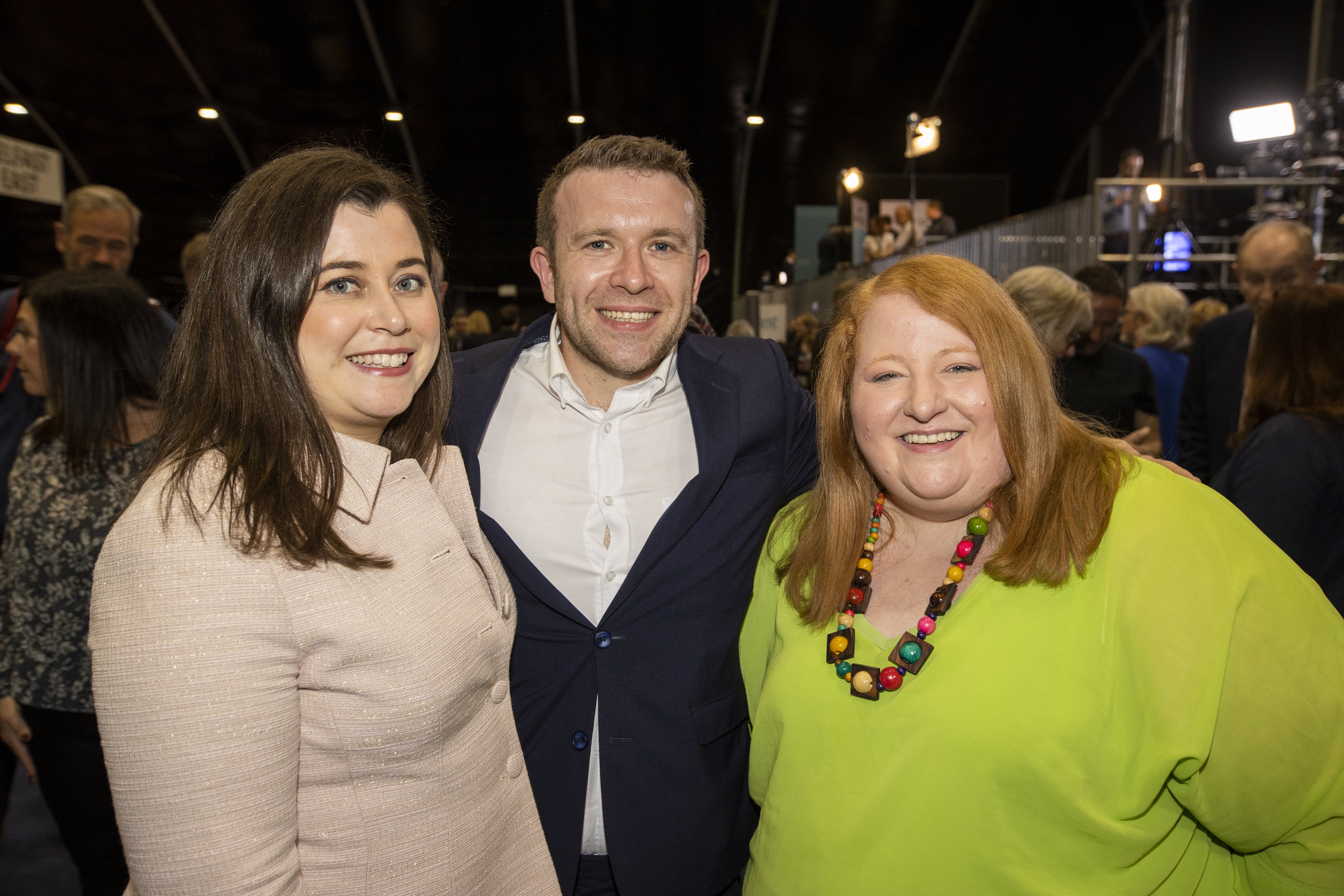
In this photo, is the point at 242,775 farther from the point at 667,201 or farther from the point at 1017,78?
the point at 1017,78

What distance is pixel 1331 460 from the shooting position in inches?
82.4

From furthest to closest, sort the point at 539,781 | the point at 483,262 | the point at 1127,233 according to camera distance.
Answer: the point at 483,262
the point at 1127,233
the point at 539,781

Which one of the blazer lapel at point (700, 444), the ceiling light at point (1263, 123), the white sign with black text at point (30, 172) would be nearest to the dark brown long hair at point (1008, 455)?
the blazer lapel at point (700, 444)

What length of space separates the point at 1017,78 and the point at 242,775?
11.3m

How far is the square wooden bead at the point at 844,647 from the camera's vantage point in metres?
1.43

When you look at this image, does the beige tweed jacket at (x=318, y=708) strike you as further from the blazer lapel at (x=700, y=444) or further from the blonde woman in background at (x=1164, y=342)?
the blonde woman in background at (x=1164, y=342)

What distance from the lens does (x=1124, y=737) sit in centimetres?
120

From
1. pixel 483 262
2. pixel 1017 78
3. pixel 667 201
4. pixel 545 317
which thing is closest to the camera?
pixel 667 201

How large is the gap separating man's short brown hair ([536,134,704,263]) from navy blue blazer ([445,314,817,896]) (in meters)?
0.72

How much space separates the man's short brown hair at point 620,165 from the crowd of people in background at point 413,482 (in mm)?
15

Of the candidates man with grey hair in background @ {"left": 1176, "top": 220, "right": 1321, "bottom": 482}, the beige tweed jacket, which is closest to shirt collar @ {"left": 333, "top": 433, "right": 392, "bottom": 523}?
the beige tweed jacket

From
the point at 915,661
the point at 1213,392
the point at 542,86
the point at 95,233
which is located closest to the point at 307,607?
the point at 915,661

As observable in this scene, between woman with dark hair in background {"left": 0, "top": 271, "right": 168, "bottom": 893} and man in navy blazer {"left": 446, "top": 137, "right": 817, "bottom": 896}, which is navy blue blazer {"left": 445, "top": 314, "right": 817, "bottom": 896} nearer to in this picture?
man in navy blazer {"left": 446, "top": 137, "right": 817, "bottom": 896}

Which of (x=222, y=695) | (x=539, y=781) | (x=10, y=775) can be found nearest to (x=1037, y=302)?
(x=539, y=781)
